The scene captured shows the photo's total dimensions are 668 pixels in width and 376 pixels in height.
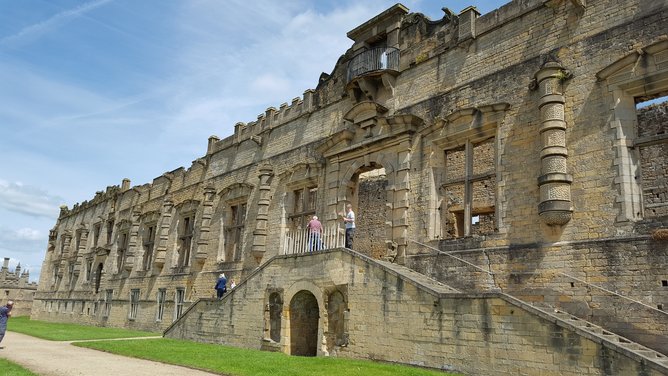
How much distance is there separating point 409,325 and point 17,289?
5534 cm

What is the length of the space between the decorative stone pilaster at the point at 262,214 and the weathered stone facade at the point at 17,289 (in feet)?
143

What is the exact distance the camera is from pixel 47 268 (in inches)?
1586

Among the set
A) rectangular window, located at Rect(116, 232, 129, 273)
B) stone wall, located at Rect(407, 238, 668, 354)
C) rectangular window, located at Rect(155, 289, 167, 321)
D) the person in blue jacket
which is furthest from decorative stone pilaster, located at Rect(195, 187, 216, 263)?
stone wall, located at Rect(407, 238, 668, 354)

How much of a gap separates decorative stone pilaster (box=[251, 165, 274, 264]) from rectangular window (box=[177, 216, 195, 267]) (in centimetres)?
577

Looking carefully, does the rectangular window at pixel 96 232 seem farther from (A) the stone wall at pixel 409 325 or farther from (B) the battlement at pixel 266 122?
(A) the stone wall at pixel 409 325

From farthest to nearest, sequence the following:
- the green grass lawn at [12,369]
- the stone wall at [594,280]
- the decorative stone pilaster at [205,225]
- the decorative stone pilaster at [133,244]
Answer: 1. the decorative stone pilaster at [133,244]
2. the decorative stone pilaster at [205,225]
3. the stone wall at [594,280]
4. the green grass lawn at [12,369]

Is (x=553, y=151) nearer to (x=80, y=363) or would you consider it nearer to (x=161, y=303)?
(x=80, y=363)

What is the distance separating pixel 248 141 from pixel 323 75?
4.99 m

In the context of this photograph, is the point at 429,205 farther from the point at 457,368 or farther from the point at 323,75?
the point at 323,75

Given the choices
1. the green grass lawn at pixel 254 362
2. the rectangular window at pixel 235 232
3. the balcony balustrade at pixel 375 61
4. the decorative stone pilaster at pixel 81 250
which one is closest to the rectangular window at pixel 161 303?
the rectangular window at pixel 235 232

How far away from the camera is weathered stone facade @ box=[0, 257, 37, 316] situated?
52.9 m

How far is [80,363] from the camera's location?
34.7ft

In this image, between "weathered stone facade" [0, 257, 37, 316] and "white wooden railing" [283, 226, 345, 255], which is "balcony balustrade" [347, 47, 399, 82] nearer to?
"white wooden railing" [283, 226, 345, 255]

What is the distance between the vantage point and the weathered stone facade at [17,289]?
52.9m
